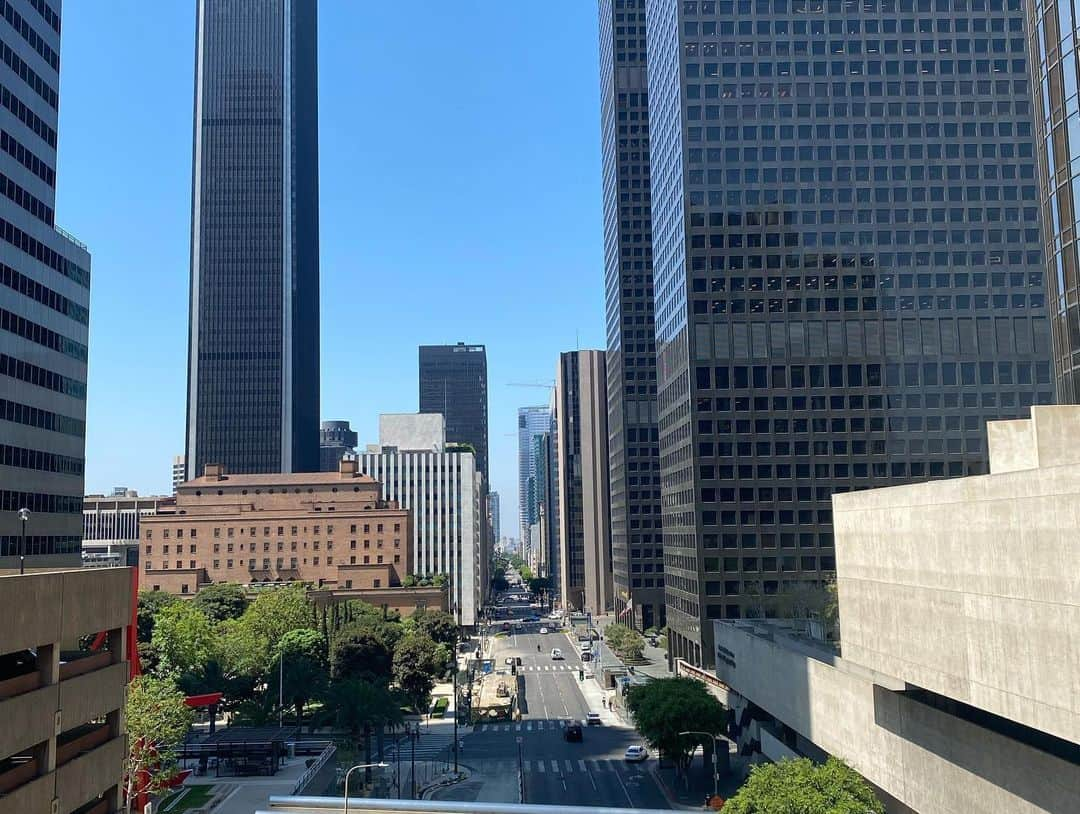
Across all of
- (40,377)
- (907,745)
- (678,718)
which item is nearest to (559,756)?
(678,718)

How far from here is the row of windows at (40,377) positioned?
267 ft

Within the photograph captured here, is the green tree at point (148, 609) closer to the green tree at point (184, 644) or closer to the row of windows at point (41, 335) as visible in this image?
the green tree at point (184, 644)

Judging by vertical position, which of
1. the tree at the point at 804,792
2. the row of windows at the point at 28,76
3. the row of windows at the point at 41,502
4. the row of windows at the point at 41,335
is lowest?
the tree at the point at 804,792

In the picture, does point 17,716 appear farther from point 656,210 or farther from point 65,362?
point 656,210

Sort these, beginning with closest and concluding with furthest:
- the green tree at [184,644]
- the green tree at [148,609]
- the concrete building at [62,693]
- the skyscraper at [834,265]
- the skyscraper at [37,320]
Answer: the concrete building at [62,693], the skyscraper at [37,320], the green tree at [184,644], the green tree at [148,609], the skyscraper at [834,265]

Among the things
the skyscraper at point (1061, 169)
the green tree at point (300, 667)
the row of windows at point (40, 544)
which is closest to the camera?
the skyscraper at point (1061, 169)

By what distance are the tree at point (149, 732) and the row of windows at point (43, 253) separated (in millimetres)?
41079

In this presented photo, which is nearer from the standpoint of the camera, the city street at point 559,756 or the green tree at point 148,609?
the city street at point 559,756

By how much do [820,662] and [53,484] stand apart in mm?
70188

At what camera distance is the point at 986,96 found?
13200 centimetres

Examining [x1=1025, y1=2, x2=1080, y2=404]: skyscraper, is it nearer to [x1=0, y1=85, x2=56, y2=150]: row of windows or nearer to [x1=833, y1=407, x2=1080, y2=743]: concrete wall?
[x1=833, y1=407, x2=1080, y2=743]: concrete wall

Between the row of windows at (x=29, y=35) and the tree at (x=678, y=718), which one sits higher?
the row of windows at (x=29, y=35)

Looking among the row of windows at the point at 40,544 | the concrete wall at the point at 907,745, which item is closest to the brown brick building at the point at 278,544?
the row of windows at the point at 40,544

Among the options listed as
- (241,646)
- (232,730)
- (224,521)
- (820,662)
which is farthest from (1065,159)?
(224,521)
